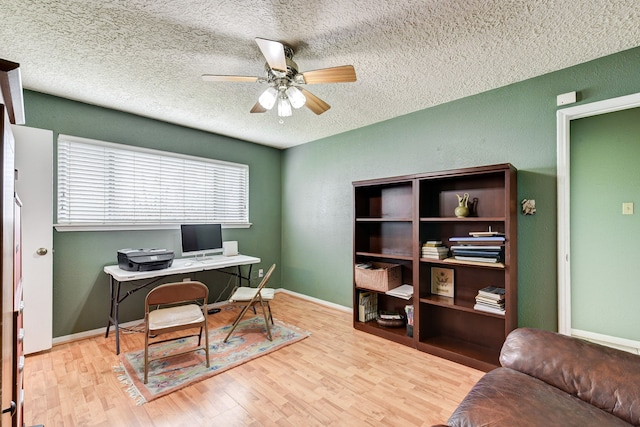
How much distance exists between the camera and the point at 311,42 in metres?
1.91

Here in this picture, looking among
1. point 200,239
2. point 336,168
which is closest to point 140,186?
point 200,239

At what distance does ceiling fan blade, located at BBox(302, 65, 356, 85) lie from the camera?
1.79 metres

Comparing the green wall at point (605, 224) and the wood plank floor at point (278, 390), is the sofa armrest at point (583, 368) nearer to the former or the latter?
the wood plank floor at point (278, 390)

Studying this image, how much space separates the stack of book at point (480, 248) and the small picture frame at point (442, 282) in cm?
31

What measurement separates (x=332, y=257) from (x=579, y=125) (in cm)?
314

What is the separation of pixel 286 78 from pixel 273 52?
41 centimetres

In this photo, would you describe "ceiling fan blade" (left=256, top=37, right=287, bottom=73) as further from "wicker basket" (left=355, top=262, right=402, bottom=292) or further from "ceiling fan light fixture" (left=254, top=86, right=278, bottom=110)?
"wicker basket" (left=355, top=262, right=402, bottom=292)

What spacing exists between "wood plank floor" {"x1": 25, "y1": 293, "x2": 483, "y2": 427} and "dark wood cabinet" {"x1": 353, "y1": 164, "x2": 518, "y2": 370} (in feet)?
0.88

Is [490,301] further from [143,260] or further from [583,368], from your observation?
[143,260]

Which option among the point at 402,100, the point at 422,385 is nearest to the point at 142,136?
the point at 402,100

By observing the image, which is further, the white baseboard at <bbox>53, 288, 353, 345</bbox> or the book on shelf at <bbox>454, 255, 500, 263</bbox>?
the white baseboard at <bbox>53, 288, 353, 345</bbox>

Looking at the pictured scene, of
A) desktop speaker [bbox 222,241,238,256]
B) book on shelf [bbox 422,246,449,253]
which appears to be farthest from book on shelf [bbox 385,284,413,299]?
desktop speaker [bbox 222,241,238,256]

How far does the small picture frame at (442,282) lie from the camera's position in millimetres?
2770

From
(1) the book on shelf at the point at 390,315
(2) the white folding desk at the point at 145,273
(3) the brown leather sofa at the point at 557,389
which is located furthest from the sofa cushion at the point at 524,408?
(2) the white folding desk at the point at 145,273
